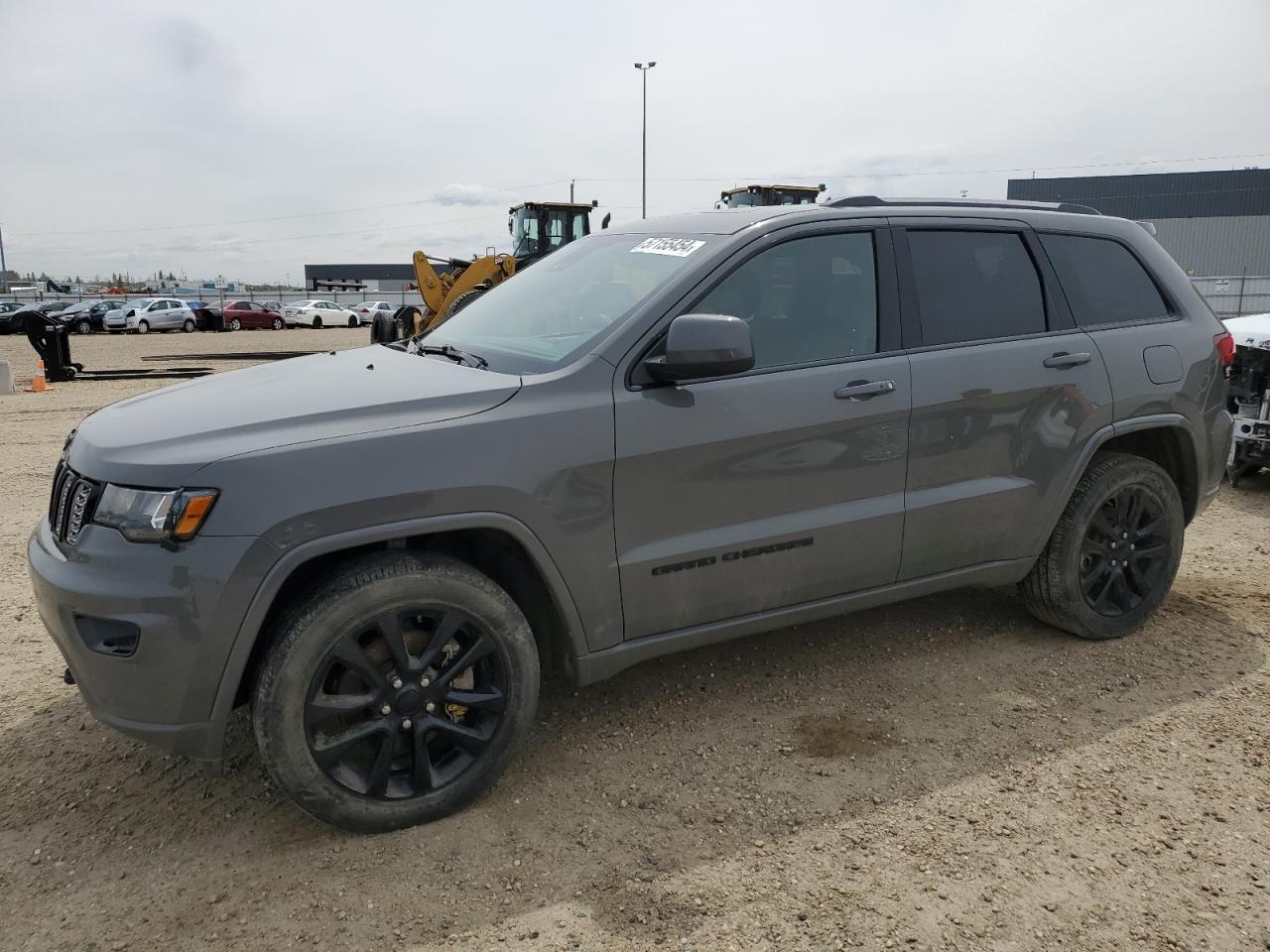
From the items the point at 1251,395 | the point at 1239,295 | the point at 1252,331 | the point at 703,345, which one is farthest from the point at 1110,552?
the point at 1239,295

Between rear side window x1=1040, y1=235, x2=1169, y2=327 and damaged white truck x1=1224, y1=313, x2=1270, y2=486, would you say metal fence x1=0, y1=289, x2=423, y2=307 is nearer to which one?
damaged white truck x1=1224, y1=313, x2=1270, y2=486

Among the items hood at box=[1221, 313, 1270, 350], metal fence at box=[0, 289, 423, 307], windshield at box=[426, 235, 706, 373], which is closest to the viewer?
windshield at box=[426, 235, 706, 373]

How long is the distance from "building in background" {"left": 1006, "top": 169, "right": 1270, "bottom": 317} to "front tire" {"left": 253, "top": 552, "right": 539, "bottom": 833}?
196 ft

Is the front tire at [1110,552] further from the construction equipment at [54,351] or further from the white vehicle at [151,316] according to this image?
the white vehicle at [151,316]

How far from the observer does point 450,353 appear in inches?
136

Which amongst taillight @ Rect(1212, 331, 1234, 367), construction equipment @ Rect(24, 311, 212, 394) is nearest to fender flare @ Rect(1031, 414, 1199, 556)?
taillight @ Rect(1212, 331, 1234, 367)

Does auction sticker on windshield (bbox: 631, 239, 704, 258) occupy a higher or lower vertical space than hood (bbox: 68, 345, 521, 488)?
higher

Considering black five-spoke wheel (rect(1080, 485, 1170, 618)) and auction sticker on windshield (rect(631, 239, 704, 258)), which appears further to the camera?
black five-spoke wheel (rect(1080, 485, 1170, 618))

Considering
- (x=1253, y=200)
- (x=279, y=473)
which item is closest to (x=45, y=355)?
(x=279, y=473)

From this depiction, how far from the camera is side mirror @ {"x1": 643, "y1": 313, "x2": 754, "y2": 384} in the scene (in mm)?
2889

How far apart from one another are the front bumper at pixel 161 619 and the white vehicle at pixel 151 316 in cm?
3810

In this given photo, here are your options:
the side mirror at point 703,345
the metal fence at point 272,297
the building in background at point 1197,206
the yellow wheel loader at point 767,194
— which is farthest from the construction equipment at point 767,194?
the building in background at point 1197,206

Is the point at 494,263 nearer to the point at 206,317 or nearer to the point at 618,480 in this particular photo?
the point at 618,480

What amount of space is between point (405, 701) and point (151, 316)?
1524 inches
